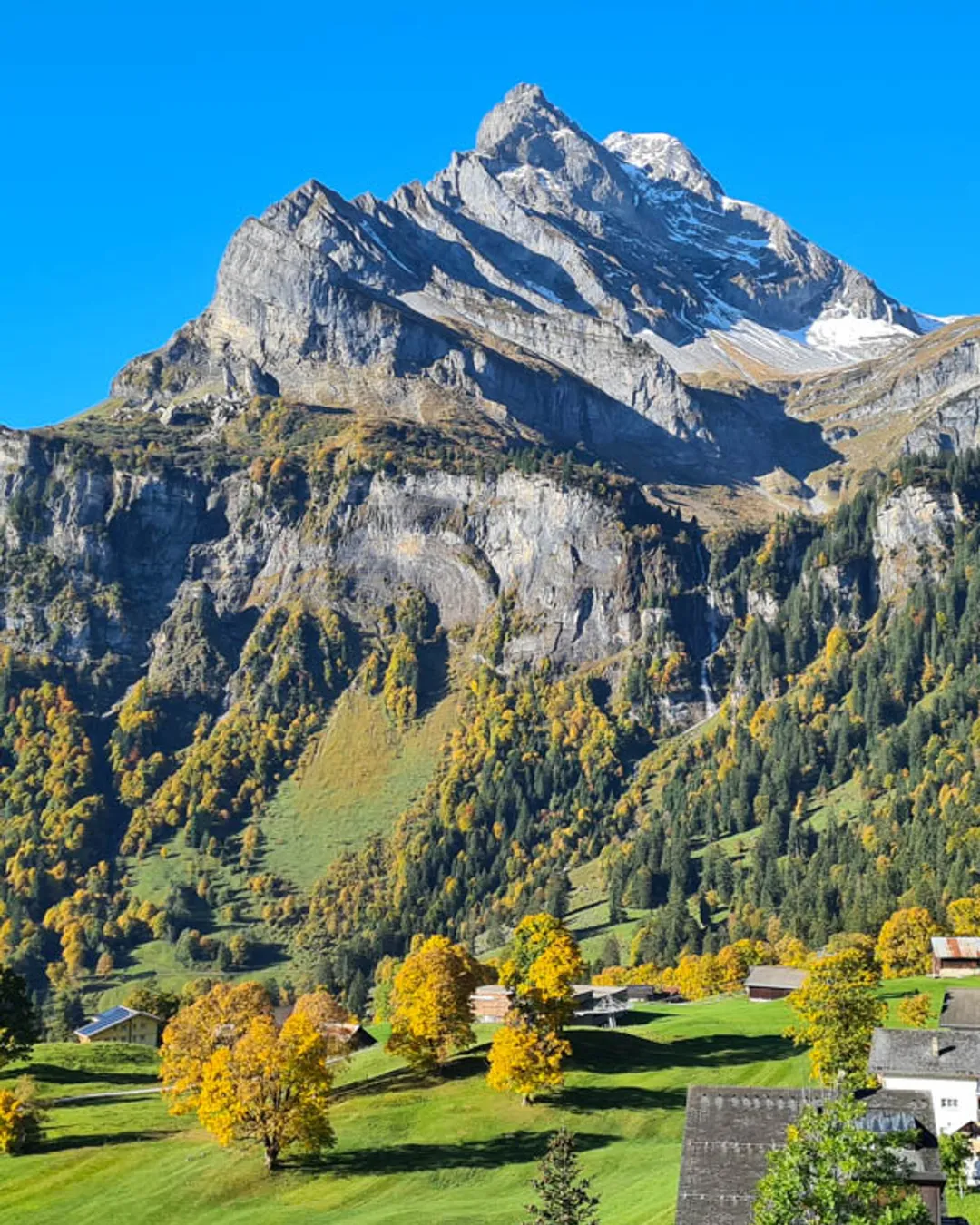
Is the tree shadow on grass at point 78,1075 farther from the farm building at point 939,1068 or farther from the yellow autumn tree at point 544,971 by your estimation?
the farm building at point 939,1068

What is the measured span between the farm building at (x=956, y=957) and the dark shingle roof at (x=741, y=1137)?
83186 mm

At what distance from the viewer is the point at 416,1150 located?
91938 millimetres

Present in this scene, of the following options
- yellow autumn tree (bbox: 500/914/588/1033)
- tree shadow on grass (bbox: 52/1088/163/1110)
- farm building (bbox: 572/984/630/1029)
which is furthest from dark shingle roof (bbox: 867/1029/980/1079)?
tree shadow on grass (bbox: 52/1088/163/1110)

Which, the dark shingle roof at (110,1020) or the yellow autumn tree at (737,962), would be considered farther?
the yellow autumn tree at (737,962)

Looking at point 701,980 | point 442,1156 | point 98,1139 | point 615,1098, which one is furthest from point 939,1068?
point 701,980

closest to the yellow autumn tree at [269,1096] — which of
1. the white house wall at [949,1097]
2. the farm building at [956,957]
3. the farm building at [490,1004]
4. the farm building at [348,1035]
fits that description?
the farm building at [348,1035]

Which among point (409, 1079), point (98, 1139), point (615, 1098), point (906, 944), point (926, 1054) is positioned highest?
point (906, 944)

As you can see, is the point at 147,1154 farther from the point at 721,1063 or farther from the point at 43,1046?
the point at 43,1046

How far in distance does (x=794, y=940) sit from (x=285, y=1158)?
4535 inches

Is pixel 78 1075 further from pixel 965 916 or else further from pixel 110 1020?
pixel 965 916

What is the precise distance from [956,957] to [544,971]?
55937 mm

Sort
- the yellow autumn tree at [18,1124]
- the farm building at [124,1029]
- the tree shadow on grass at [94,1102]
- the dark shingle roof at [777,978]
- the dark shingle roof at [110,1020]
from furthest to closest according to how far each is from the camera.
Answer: the dark shingle roof at [110,1020], the farm building at [124,1029], the dark shingle roof at [777,978], the tree shadow on grass at [94,1102], the yellow autumn tree at [18,1124]

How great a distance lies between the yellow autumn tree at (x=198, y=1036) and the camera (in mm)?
103312

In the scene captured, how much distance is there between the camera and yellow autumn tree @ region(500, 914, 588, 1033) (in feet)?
346
